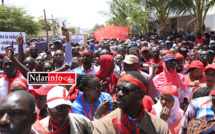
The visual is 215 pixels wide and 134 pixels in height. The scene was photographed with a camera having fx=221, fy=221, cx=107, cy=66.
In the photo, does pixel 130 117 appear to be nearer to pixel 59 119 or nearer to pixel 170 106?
pixel 59 119

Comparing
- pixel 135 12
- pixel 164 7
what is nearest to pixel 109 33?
pixel 164 7

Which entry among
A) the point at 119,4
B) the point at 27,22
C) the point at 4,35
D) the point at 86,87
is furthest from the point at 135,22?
the point at 86,87

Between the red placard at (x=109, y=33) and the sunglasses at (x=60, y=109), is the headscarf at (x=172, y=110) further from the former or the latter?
the red placard at (x=109, y=33)

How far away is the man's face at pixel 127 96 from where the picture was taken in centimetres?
186

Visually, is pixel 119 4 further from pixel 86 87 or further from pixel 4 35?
pixel 86 87

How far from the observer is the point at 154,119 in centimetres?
189

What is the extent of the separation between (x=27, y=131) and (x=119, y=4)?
27.3m

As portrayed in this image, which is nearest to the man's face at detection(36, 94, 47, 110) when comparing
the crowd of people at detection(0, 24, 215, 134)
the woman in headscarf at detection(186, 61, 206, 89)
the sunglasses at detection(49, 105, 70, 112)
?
the crowd of people at detection(0, 24, 215, 134)

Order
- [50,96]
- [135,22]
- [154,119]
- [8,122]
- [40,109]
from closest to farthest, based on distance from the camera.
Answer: [8,122] → [154,119] → [50,96] → [40,109] → [135,22]

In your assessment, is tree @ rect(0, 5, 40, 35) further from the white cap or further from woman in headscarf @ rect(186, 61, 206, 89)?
the white cap

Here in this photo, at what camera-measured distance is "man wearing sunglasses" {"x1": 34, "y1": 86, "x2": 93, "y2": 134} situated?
2.04 m

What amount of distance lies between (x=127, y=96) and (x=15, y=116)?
0.88m

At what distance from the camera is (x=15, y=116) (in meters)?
1.51

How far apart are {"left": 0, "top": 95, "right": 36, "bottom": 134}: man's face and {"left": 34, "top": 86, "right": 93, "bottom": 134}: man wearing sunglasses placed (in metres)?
0.40
